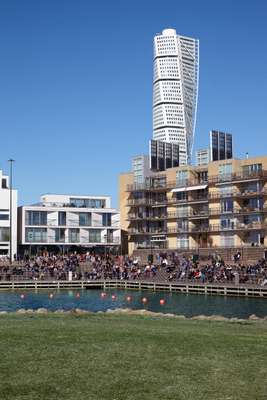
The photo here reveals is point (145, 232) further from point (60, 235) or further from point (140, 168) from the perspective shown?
point (60, 235)

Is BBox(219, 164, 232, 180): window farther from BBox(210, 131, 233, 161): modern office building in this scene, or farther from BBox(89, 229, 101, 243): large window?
BBox(89, 229, 101, 243): large window

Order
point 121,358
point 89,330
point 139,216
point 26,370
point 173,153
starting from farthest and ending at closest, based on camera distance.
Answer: point 173,153 → point 139,216 → point 89,330 → point 121,358 → point 26,370

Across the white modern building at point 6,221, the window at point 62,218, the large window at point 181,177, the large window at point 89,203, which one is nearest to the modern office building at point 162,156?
the large window at point 181,177

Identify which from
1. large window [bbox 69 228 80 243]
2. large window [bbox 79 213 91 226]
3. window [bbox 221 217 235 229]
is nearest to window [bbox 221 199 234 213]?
window [bbox 221 217 235 229]

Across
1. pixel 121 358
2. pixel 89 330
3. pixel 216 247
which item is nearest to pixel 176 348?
pixel 121 358

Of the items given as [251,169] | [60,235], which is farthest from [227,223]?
[60,235]

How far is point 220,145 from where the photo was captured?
101 m

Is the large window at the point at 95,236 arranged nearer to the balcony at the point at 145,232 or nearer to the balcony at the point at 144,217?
the balcony at the point at 145,232

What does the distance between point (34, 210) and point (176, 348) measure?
94.4m

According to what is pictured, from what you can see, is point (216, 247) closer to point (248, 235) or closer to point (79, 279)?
point (248, 235)

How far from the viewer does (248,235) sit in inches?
3428

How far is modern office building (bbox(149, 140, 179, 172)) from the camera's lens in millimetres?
106062

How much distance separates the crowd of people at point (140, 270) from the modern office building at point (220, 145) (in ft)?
78.8

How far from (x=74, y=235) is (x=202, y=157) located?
26975 millimetres
